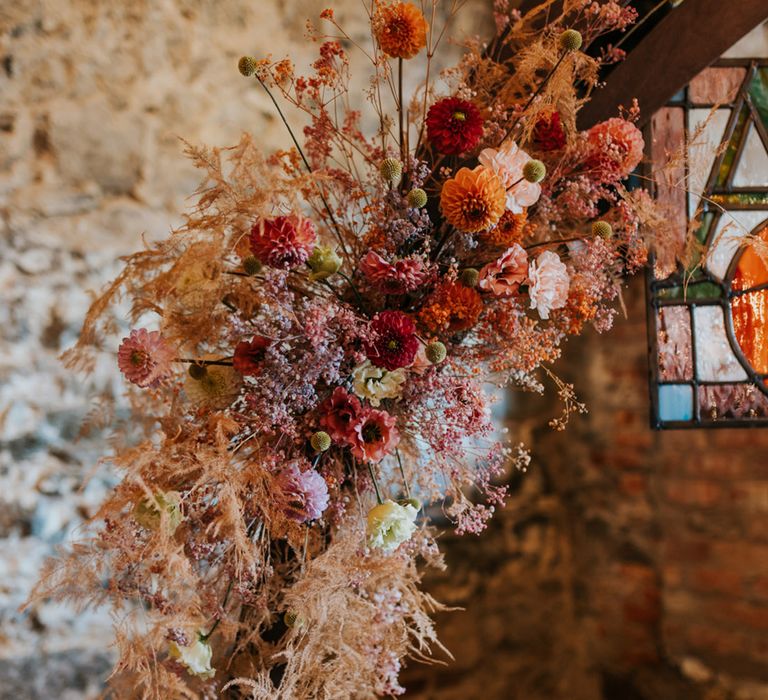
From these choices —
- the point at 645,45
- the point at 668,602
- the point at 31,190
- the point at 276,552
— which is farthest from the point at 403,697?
the point at 645,45

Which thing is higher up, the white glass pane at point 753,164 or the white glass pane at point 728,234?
the white glass pane at point 753,164

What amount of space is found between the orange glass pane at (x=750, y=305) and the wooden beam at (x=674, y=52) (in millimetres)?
386

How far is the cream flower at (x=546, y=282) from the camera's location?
1.11 metres

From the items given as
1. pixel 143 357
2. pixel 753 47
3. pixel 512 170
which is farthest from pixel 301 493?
pixel 753 47

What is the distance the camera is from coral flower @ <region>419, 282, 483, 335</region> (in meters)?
1.12

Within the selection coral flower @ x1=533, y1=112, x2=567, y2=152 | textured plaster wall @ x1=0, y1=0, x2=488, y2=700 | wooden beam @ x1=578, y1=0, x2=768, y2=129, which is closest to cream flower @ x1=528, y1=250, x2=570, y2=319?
coral flower @ x1=533, y1=112, x2=567, y2=152

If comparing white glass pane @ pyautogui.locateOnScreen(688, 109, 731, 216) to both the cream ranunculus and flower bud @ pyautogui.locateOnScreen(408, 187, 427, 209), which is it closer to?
flower bud @ pyautogui.locateOnScreen(408, 187, 427, 209)

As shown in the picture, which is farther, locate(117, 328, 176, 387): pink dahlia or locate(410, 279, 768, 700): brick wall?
locate(410, 279, 768, 700): brick wall

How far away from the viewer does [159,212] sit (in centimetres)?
192

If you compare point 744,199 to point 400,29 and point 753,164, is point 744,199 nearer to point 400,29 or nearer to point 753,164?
point 753,164

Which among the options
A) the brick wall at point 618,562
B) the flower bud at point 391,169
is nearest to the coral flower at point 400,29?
the flower bud at point 391,169

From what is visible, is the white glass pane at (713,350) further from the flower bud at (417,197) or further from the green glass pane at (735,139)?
the flower bud at (417,197)

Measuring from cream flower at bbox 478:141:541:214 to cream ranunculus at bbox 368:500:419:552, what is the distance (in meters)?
0.47

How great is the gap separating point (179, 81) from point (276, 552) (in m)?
1.26
